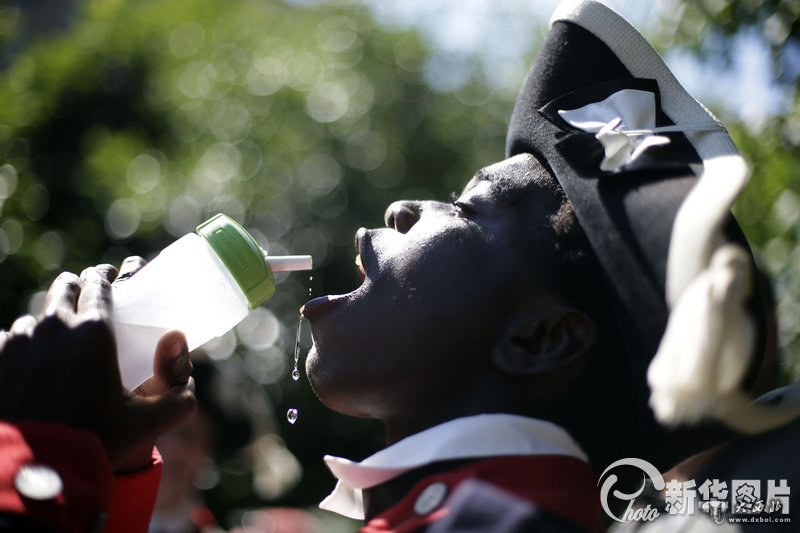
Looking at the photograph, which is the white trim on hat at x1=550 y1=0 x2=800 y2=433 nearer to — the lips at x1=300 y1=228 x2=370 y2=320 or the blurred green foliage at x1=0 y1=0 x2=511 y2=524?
the lips at x1=300 y1=228 x2=370 y2=320

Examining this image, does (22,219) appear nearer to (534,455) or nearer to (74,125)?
(74,125)

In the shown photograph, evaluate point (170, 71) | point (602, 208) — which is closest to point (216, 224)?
point (602, 208)

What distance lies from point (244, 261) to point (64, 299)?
35cm

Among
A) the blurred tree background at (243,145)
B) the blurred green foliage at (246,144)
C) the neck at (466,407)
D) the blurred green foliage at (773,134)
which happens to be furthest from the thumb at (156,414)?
the blurred green foliage at (246,144)

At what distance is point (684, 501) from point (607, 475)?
0.20 meters

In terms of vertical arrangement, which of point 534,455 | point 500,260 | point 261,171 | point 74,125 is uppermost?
point 500,260

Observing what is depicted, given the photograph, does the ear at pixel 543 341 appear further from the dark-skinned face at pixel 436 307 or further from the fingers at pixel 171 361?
the fingers at pixel 171 361

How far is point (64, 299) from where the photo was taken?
163 centimetres

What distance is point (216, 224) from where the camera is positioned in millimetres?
1892

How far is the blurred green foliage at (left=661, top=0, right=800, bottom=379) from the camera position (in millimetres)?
2516

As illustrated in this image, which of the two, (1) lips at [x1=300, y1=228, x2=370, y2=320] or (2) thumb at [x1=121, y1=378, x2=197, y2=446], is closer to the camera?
(2) thumb at [x1=121, y1=378, x2=197, y2=446]

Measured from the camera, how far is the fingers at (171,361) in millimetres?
1736

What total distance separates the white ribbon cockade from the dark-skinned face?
14 cm

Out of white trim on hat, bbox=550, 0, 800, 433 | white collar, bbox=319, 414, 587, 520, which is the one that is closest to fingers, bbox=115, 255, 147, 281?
white collar, bbox=319, 414, 587, 520
